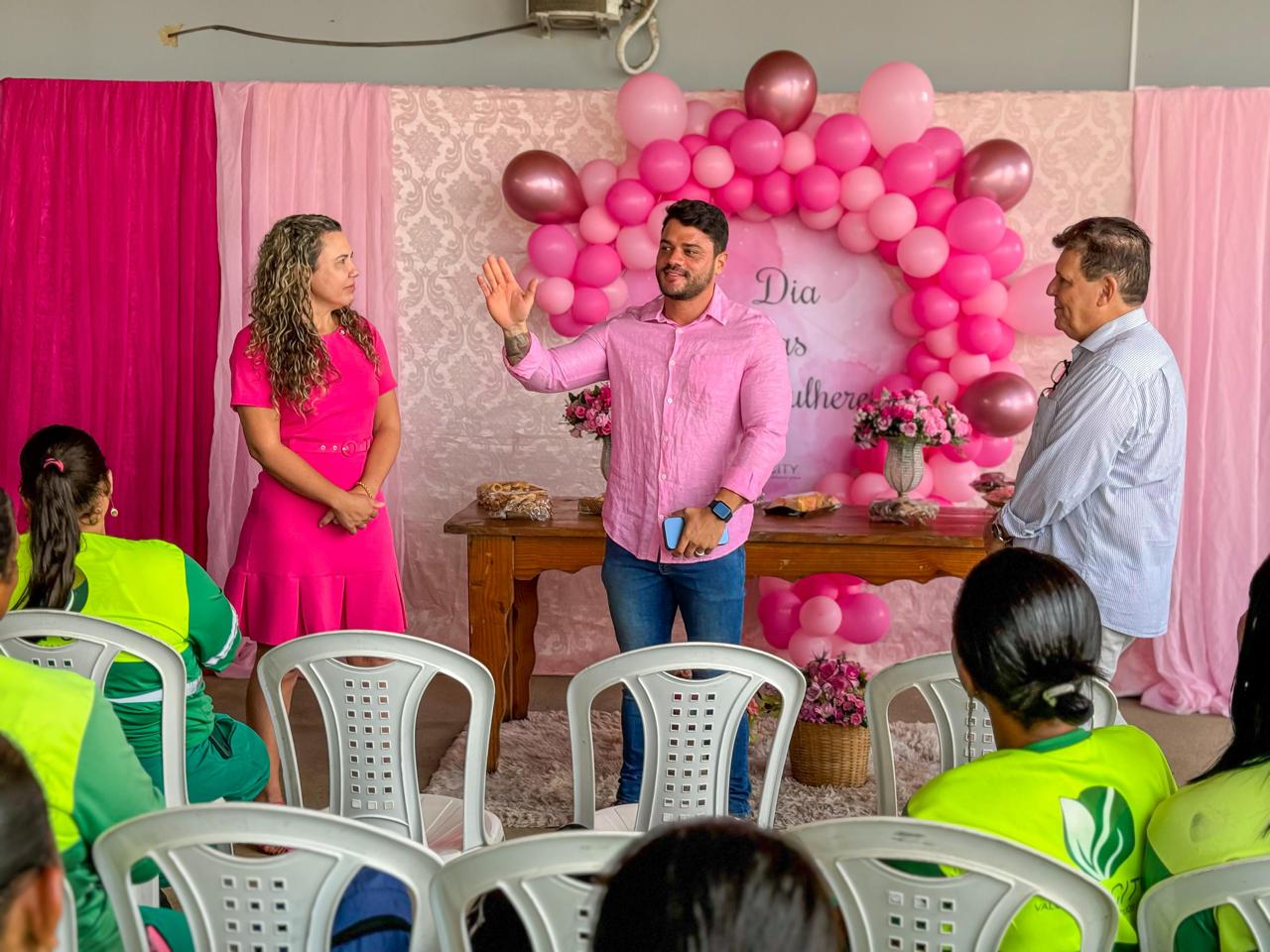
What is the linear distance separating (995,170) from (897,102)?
1.33 ft

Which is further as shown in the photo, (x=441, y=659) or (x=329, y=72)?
(x=329, y=72)

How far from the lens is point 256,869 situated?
161 cm

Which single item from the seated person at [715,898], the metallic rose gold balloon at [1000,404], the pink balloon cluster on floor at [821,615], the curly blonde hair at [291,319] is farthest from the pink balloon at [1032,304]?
the seated person at [715,898]

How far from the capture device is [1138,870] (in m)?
1.64

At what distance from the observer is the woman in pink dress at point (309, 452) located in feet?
10.6

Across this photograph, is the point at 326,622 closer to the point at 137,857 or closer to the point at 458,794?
the point at 458,794

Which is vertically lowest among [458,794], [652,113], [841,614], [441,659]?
[458,794]

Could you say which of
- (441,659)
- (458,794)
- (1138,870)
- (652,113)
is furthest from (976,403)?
(1138,870)

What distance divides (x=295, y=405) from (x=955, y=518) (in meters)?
2.06

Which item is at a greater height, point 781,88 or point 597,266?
point 781,88

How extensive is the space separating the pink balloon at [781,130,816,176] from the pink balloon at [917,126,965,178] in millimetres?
367

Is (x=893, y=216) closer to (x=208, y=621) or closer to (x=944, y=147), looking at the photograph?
(x=944, y=147)

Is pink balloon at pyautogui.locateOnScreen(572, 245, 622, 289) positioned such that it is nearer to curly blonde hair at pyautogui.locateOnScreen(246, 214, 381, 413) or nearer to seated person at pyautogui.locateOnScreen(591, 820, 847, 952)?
curly blonde hair at pyautogui.locateOnScreen(246, 214, 381, 413)

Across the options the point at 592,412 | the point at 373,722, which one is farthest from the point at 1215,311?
the point at 373,722
